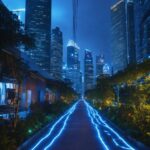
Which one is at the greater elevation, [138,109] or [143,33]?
[143,33]

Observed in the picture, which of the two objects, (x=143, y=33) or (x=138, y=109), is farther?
(x=143, y=33)

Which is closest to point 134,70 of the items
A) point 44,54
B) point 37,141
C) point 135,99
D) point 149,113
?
point 135,99

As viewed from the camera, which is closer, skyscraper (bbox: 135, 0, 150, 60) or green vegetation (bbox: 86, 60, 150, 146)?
green vegetation (bbox: 86, 60, 150, 146)

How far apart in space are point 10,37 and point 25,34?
1.42m

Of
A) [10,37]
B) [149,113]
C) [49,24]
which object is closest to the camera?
[10,37]

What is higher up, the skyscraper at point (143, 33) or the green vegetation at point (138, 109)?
the skyscraper at point (143, 33)

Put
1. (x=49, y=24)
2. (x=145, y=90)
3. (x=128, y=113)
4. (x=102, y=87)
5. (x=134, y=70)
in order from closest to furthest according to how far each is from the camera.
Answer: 1. (x=145, y=90)
2. (x=128, y=113)
3. (x=134, y=70)
4. (x=102, y=87)
5. (x=49, y=24)

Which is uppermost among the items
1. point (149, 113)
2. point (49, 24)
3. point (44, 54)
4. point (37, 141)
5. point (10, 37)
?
point (49, 24)

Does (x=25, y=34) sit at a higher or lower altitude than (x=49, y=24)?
lower

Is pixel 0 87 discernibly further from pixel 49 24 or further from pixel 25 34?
pixel 49 24

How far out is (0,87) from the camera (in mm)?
40312

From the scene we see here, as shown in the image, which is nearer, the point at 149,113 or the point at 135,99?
the point at 149,113

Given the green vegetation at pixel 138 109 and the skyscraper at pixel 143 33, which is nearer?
the green vegetation at pixel 138 109

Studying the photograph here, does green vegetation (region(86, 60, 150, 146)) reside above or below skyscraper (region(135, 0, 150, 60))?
below
